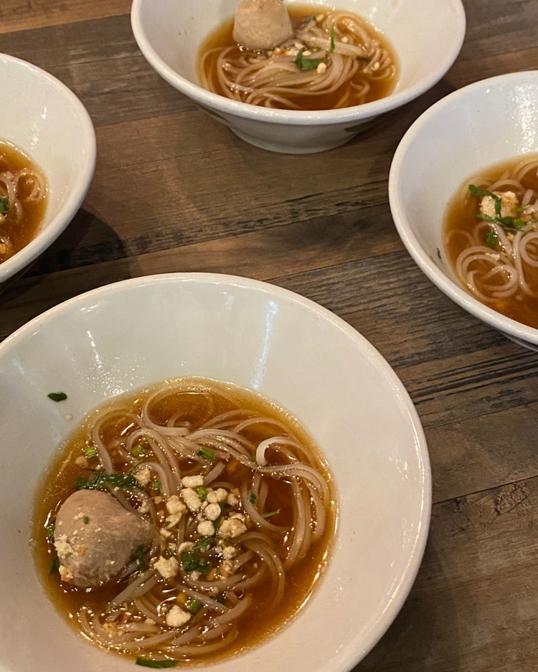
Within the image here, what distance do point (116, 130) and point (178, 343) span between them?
114cm

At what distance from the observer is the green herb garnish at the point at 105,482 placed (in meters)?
1.57

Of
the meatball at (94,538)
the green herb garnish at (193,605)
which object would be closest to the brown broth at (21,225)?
the meatball at (94,538)

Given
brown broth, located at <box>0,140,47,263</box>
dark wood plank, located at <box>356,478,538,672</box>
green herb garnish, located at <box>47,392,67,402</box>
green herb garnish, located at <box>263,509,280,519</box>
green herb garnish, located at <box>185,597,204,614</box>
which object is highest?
brown broth, located at <box>0,140,47,263</box>

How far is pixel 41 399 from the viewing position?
5.16ft

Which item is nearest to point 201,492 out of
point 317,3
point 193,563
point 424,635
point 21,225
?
point 193,563

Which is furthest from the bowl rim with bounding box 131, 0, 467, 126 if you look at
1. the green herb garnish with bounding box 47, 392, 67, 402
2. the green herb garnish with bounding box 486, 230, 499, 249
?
the green herb garnish with bounding box 47, 392, 67, 402

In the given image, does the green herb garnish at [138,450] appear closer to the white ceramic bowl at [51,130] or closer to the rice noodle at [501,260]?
the white ceramic bowl at [51,130]

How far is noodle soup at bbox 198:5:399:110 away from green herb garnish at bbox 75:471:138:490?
1.54 m

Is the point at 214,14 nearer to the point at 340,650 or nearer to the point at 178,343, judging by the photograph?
the point at 178,343

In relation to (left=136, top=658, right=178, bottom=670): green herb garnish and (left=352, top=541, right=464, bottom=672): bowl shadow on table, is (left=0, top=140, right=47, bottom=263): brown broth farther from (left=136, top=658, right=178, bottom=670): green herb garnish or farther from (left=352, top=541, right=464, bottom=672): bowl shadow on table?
(left=352, top=541, right=464, bottom=672): bowl shadow on table

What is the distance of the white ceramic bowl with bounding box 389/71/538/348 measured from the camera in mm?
1864

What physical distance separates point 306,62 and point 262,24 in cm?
22

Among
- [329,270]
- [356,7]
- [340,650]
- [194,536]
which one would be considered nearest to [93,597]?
[194,536]

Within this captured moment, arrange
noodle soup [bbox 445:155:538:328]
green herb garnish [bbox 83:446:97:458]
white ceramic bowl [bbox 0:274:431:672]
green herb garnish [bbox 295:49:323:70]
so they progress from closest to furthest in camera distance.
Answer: white ceramic bowl [bbox 0:274:431:672] → green herb garnish [bbox 83:446:97:458] → noodle soup [bbox 445:155:538:328] → green herb garnish [bbox 295:49:323:70]
